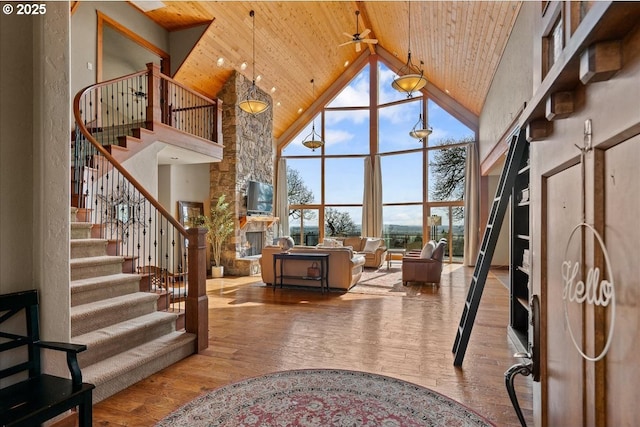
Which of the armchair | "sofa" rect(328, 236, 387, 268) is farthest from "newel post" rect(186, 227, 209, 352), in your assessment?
"sofa" rect(328, 236, 387, 268)

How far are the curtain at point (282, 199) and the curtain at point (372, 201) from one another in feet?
9.03

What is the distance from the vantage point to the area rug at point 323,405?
2.20 meters

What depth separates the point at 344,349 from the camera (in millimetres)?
3457

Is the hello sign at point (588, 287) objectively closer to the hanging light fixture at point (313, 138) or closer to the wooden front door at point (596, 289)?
the wooden front door at point (596, 289)

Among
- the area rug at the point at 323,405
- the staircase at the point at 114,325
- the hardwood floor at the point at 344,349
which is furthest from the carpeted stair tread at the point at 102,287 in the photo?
the area rug at the point at 323,405

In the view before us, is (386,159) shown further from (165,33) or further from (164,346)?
(164,346)

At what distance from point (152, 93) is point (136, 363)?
4.62 meters

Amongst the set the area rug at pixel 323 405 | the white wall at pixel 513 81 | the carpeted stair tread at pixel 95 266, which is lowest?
the area rug at pixel 323 405

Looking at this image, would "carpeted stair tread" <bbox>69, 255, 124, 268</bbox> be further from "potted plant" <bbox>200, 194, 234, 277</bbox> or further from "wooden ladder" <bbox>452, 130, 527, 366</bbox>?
"potted plant" <bbox>200, 194, 234, 277</bbox>

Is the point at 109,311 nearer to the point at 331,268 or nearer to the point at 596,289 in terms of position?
the point at 596,289

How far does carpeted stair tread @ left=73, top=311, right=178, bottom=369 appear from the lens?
2.63 m

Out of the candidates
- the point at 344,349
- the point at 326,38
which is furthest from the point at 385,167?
the point at 344,349

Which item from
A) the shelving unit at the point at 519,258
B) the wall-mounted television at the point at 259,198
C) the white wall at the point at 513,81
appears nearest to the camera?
the shelving unit at the point at 519,258

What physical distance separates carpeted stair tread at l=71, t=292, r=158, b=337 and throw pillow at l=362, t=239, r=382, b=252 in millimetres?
6864
